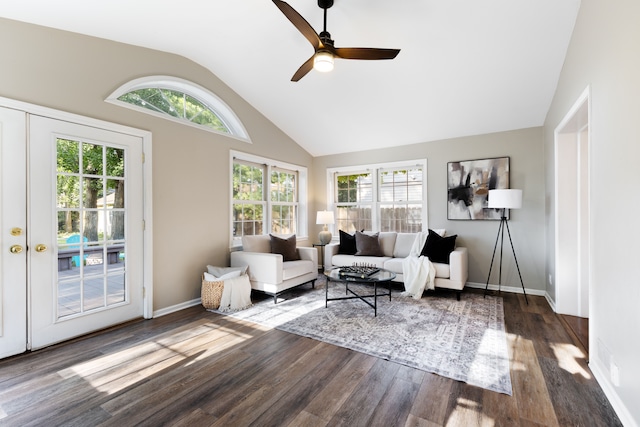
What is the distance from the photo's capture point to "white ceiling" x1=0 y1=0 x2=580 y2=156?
2.74 metres

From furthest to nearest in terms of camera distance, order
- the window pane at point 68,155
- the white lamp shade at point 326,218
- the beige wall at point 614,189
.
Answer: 1. the white lamp shade at point 326,218
2. the window pane at point 68,155
3. the beige wall at point 614,189

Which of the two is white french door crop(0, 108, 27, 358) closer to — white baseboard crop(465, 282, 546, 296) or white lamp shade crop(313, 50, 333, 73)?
white lamp shade crop(313, 50, 333, 73)

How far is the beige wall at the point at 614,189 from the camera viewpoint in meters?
1.63

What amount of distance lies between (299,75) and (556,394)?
3.33m

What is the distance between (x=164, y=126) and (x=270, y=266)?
2176 mm

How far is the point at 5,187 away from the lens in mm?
2453

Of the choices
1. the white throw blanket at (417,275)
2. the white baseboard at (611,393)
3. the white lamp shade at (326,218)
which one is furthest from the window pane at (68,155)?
the white baseboard at (611,393)

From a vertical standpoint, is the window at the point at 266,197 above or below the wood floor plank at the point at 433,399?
above

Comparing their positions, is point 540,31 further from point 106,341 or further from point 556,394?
point 106,341

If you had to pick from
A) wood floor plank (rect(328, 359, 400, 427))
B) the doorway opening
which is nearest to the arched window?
wood floor plank (rect(328, 359, 400, 427))

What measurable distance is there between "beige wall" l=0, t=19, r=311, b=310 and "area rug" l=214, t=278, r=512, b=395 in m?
1.04

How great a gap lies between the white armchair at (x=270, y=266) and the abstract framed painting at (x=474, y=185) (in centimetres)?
247

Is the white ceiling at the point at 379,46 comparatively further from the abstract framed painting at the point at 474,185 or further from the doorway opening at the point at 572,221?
the doorway opening at the point at 572,221

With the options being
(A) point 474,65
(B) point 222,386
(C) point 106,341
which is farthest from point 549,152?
(C) point 106,341
